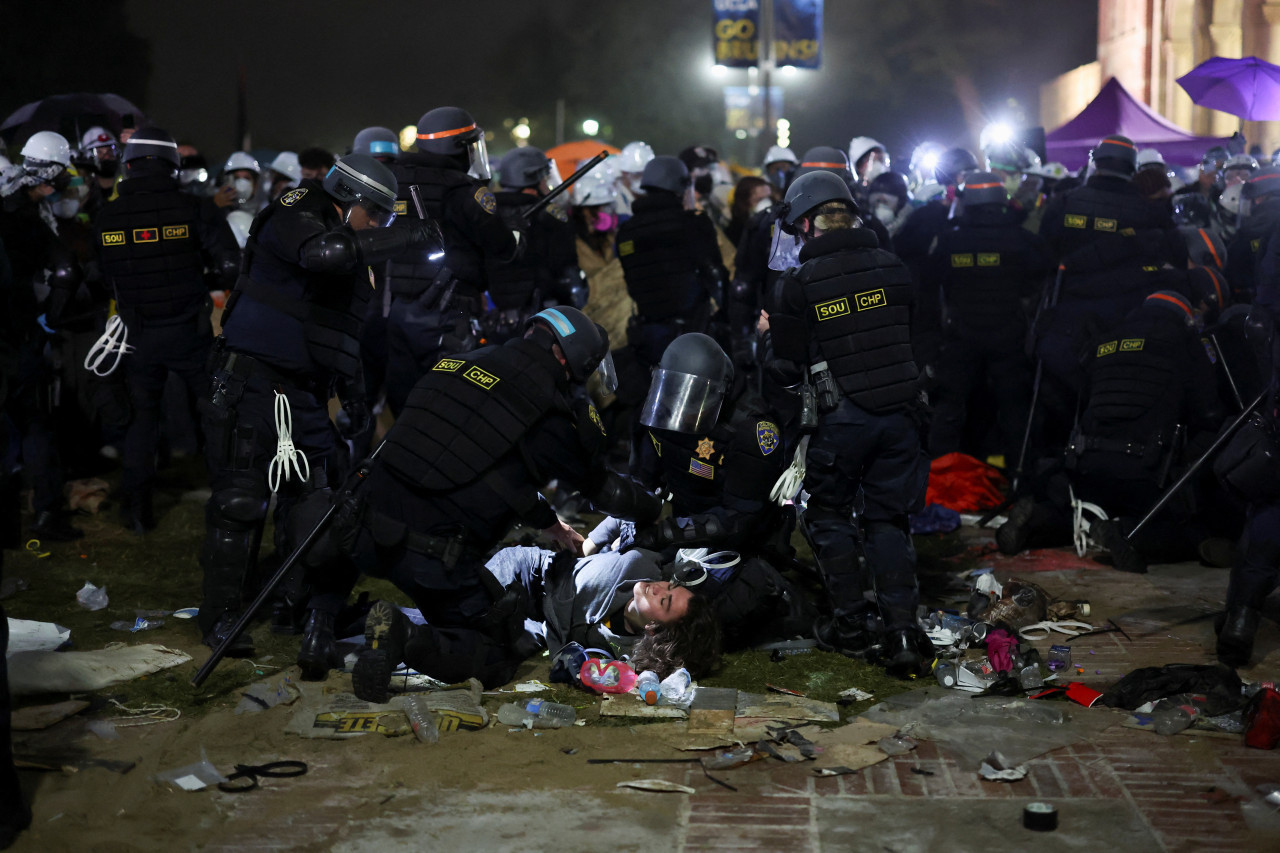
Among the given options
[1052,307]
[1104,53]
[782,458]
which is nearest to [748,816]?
[782,458]

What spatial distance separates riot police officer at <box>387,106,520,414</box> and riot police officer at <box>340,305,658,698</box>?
7.62ft

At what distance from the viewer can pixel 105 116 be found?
12.8 m

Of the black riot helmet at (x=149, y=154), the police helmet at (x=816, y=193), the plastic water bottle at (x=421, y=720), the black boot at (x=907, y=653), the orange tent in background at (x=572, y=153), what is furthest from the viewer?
the orange tent in background at (x=572, y=153)

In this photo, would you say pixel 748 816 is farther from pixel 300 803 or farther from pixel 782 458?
pixel 782 458

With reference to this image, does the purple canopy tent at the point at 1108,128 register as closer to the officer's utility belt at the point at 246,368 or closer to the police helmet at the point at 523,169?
the police helmet at the point at 523,169

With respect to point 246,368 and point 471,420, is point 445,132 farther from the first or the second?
point 471,420

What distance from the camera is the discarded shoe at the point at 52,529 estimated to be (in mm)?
7625

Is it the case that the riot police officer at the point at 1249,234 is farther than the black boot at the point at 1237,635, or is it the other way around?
the riot police officer at the point at 1249,234

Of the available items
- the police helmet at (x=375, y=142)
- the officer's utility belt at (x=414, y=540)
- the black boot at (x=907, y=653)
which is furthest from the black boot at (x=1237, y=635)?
the police helmet at (x=375, y=142)

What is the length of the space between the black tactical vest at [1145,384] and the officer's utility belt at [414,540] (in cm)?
436

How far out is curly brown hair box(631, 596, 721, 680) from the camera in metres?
5.16

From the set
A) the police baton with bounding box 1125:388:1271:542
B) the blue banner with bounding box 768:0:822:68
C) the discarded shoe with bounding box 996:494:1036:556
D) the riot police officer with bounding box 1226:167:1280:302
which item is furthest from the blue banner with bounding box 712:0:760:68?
the police baton with bounding box 1125:388:1271:542

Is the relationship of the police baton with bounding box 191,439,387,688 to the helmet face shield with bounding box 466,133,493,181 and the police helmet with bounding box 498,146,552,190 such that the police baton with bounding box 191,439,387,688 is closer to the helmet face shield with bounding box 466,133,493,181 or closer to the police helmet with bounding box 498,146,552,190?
the helmet face shield with bounding box 466,133,493,181

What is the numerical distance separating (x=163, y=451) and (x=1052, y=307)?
6921 millimetres
